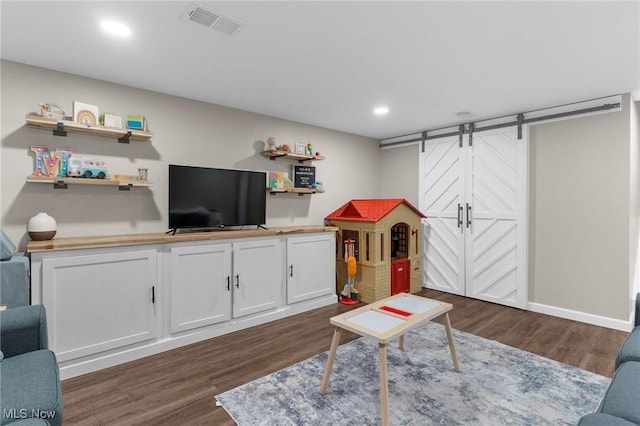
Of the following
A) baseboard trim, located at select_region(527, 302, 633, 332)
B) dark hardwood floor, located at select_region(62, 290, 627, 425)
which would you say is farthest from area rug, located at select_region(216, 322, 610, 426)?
baseboard trim, located at select_region(527, 302, 633, 332)

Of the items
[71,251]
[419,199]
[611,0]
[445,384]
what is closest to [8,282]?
[71,251]

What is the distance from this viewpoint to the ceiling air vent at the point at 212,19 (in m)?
1.91

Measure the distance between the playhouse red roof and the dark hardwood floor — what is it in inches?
52.6

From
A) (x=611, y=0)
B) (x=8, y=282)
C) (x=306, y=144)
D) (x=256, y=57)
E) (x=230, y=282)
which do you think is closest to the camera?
(x=611, y=0)

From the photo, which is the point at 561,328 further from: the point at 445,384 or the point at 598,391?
the point at 445,384

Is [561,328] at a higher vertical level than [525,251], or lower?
lower

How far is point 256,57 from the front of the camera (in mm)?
2520

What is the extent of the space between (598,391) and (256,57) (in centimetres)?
348

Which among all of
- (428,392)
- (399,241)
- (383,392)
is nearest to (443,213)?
(399,241)

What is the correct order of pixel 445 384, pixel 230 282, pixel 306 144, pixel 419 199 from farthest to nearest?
pixel 419 199, pixel 306 144, pixel 230 282, pixel 445 384

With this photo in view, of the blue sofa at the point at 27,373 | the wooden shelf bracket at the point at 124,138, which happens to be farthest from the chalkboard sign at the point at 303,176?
the blue sofa at the point at 27,373

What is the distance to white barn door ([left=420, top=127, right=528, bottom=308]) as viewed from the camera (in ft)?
13.4

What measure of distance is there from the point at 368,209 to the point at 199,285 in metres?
2.51

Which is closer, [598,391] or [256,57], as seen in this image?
[598,391]
